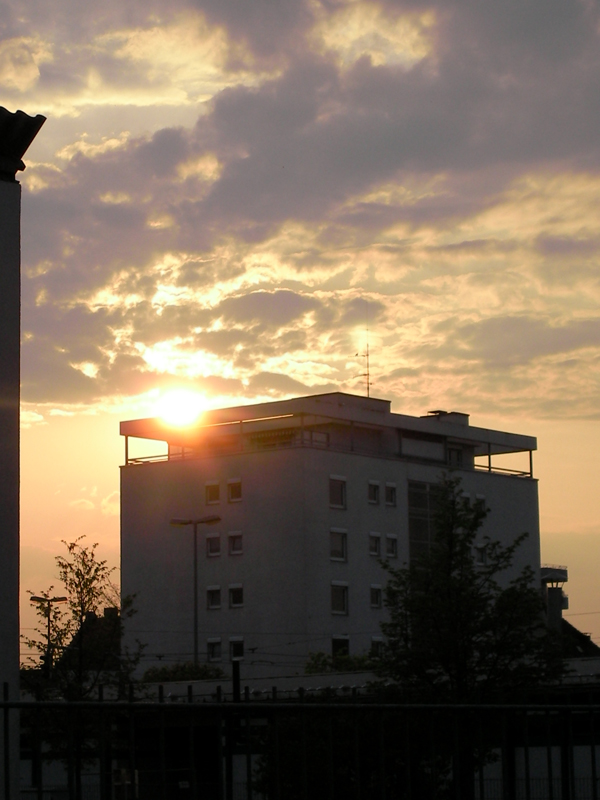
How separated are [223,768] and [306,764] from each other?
2.25 ft

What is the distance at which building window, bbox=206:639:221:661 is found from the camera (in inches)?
2975

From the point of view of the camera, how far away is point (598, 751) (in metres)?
9.66

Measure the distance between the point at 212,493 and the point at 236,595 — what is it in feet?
23.0

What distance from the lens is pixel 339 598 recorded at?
3019 inches

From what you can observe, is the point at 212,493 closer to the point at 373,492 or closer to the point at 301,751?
the point at 373,492

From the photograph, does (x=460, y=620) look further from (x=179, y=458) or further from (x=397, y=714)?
(x=179, y=458)

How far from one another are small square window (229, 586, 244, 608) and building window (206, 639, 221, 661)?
235 cm

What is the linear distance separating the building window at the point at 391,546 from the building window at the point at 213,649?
41.4 feet

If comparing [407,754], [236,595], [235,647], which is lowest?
[235,647]

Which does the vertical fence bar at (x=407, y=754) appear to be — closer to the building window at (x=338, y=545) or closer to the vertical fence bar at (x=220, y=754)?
the vertical fence bar at (x=220, y=754)

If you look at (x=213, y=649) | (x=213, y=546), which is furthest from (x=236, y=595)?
(x=213, y=546)

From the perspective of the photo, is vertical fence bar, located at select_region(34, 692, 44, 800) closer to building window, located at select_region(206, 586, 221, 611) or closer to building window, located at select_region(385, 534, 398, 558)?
building window, located at select_region(206, 586, 221, 611)

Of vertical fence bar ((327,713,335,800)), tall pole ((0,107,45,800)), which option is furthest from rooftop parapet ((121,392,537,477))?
vertical fence bar ((327,713,335,800))

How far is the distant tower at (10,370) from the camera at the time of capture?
A: 8656 mm
